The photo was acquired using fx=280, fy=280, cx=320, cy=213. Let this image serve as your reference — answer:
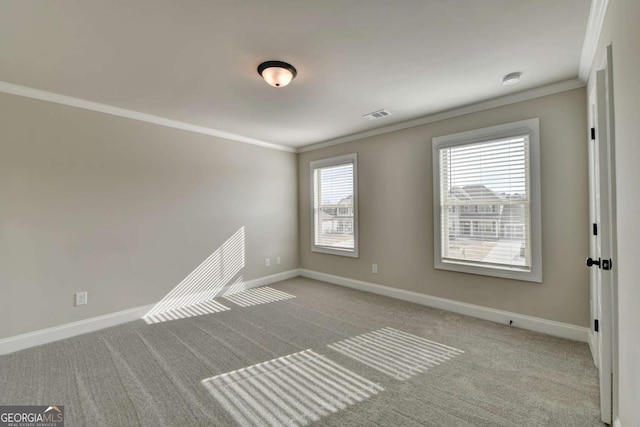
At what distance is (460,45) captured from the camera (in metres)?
2.20

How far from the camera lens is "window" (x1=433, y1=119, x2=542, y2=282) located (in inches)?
119

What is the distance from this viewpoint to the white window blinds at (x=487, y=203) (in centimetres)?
310

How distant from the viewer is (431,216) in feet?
12.6

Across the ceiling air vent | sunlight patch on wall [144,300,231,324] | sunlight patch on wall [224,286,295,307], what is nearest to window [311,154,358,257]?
the ceiling air vent

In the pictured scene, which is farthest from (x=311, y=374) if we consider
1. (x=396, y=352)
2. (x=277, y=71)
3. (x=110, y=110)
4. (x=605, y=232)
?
(x=110, y=110)

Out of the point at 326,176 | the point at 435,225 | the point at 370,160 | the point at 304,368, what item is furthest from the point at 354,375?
the point at 326,176

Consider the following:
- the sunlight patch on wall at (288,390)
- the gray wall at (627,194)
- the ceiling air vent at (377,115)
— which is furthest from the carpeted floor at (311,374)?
the ceiling air vent at (377,115)

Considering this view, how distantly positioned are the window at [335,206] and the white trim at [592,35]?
287 cm

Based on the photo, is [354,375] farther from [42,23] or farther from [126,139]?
[126,139]

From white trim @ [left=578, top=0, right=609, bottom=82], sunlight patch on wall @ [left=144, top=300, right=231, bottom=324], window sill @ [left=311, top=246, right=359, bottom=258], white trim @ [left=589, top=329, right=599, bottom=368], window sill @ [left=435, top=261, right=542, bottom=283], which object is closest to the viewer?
white trim @ [left=578, top=0, right=609, bottom=82]

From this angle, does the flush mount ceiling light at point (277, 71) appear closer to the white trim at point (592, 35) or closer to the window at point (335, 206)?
the white trim at point (592, 35)

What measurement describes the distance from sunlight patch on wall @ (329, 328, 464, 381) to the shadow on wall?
1990mm

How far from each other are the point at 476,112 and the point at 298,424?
369 cm

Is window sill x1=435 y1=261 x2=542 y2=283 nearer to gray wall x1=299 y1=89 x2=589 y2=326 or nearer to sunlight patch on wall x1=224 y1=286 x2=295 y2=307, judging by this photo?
gray wall x1=299 y1=89 x2=589 y2=326
